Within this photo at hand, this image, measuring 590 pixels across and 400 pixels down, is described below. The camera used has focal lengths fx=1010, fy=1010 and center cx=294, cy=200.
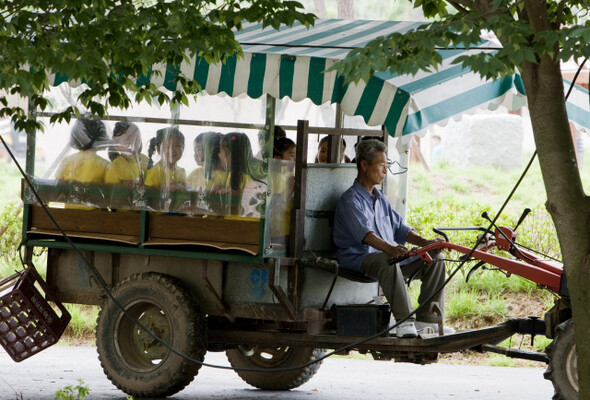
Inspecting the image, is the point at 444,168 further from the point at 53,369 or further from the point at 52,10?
the point at 52,10

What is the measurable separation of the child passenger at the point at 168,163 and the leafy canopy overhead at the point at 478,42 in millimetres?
2720

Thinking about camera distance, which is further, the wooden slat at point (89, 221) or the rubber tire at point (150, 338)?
the wooden slat at point (89, 221)

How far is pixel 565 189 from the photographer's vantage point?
5.04 metres

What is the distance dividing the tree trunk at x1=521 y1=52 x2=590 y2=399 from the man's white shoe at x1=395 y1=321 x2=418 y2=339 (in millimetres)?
1947

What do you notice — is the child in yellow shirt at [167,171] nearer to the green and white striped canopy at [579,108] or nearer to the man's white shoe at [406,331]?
the man's white shoe at [406,331]

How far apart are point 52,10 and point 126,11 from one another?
0.91m

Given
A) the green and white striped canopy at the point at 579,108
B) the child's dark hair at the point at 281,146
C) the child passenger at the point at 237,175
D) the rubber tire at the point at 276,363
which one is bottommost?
the rubber tire at the point at 276,363

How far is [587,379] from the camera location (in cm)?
505

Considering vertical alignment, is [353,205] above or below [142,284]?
above

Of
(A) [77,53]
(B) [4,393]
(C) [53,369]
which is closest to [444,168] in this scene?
(C) [53,369]

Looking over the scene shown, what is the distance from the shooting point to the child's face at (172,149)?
736 cm

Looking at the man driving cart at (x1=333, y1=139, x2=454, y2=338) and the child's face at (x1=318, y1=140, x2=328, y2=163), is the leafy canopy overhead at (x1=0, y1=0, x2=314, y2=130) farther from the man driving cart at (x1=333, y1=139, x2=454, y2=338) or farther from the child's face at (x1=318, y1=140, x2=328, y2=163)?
the child's face at (x1=318, y1=140, x2=328, y2=163)

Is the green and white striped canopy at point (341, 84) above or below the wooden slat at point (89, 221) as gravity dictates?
above

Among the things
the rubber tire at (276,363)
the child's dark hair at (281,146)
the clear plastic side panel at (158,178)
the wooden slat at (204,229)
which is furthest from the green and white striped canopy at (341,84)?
the rubber tire at (276,363)
